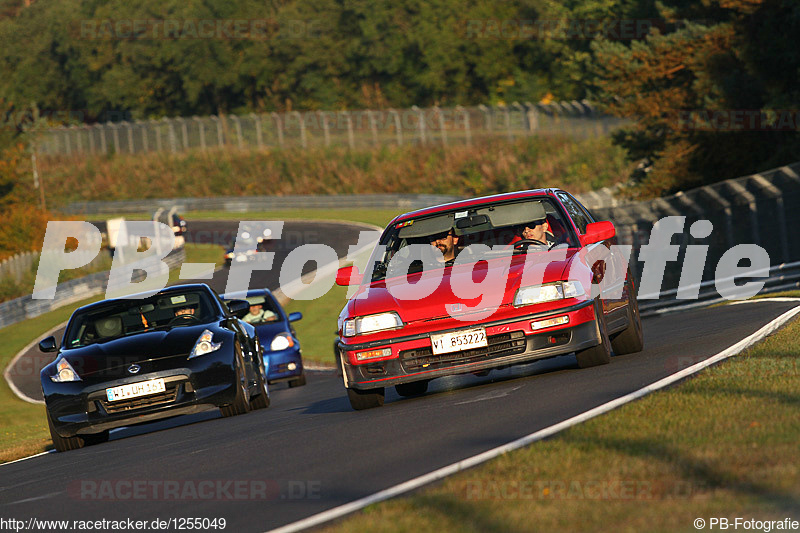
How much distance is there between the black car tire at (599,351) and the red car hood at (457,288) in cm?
56

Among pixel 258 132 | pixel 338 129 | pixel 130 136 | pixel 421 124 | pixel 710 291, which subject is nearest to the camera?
pixel 710 291

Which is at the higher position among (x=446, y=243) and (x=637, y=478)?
(x=446, y=243)

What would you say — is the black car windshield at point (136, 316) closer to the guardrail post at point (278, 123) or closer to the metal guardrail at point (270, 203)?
the metal guardrail at point (270, 203)

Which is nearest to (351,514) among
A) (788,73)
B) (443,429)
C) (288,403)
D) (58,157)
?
(443,429)

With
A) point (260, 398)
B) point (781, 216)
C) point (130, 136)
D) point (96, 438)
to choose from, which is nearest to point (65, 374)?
point (96, 438)

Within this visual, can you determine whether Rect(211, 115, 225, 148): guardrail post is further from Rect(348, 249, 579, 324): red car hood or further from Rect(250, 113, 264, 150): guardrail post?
Rect(348, 249, 579, 324): red car hood

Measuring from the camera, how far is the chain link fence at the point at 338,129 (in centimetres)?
6831

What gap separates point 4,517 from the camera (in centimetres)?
757

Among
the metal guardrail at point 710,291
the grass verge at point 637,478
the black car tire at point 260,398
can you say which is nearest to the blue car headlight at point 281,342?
the black car tire at point 260,398

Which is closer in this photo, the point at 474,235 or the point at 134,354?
the point at 474,235

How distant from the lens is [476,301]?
10406 mm

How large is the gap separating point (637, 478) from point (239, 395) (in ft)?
26.4

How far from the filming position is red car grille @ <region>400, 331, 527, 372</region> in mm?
10398

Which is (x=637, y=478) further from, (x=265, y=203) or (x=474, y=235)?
(x=265, y=203)
